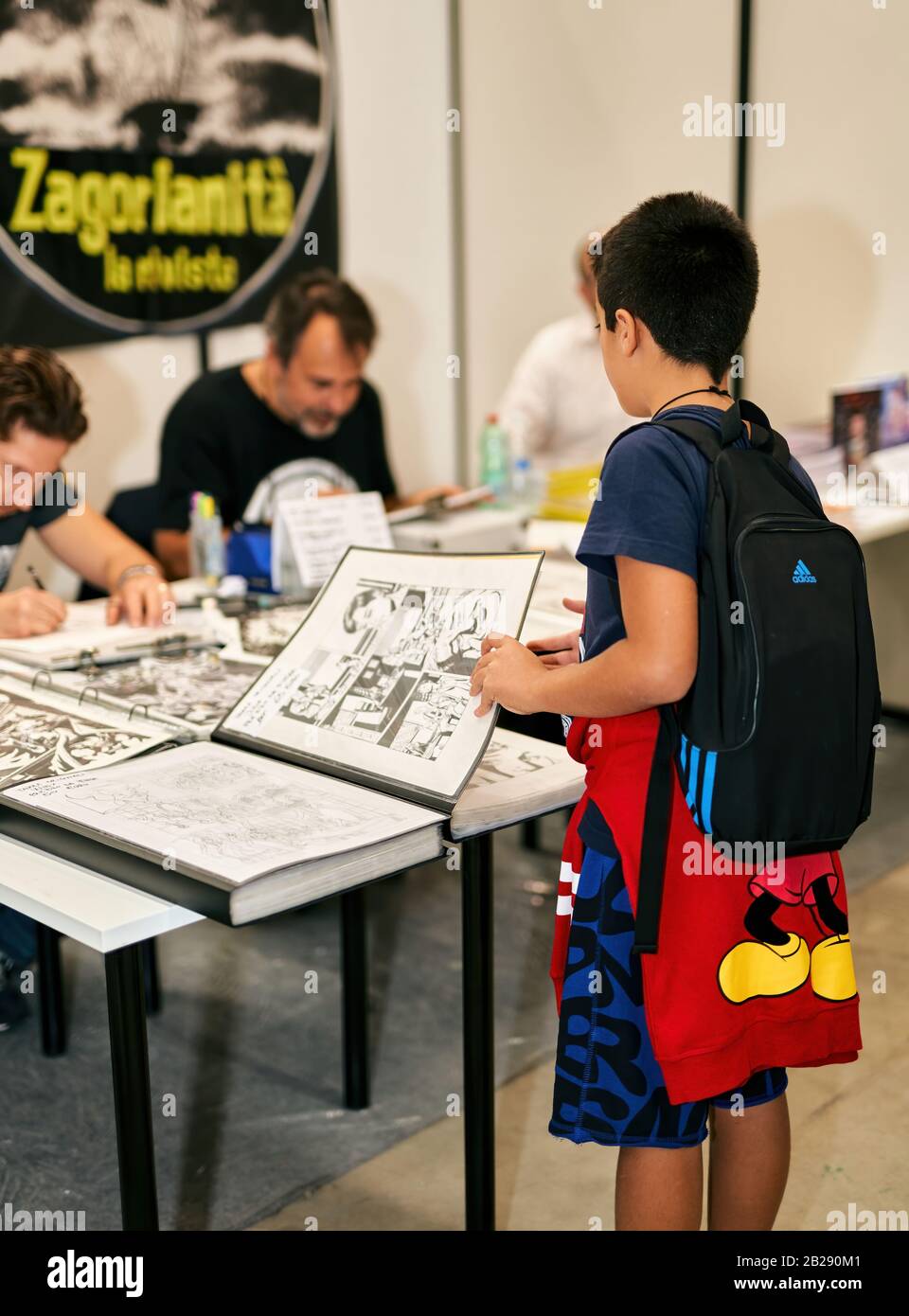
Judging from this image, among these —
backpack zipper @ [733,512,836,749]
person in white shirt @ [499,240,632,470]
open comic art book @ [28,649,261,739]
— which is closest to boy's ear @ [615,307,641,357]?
backpack zipper @ [733,512,836,749]

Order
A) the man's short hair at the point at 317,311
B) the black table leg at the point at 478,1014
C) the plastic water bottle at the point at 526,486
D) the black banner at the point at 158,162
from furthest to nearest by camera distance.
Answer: the black banner at the point at 158,162
the plastic water bottle at the point at 526,486
the man's short hair at the point at 317,311
the black table leg at the point at 478,1014

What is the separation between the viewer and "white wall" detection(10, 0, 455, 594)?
372 cm

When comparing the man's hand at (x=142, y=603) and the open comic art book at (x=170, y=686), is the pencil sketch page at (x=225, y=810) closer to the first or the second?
the open comic art book at (x=170, y=686)

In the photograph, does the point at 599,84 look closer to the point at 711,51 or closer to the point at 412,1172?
the point at 711,51

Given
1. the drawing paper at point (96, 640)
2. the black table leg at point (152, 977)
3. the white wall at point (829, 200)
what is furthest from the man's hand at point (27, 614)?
the white wall at point (829, 200)

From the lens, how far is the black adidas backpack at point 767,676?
1.21 m

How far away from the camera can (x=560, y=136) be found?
171 inches

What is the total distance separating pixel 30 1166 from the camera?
6.66 feet

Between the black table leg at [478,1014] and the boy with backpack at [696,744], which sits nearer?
the boy with backpack at [696,744]

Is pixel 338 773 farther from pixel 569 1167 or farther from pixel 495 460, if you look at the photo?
pixel 495 460

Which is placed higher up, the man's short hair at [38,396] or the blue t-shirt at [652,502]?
the man's short hair at [38,396]

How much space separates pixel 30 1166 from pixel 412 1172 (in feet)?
1.87

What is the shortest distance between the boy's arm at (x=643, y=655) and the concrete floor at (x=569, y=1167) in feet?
3.13

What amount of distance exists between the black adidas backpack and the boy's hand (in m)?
0.15
